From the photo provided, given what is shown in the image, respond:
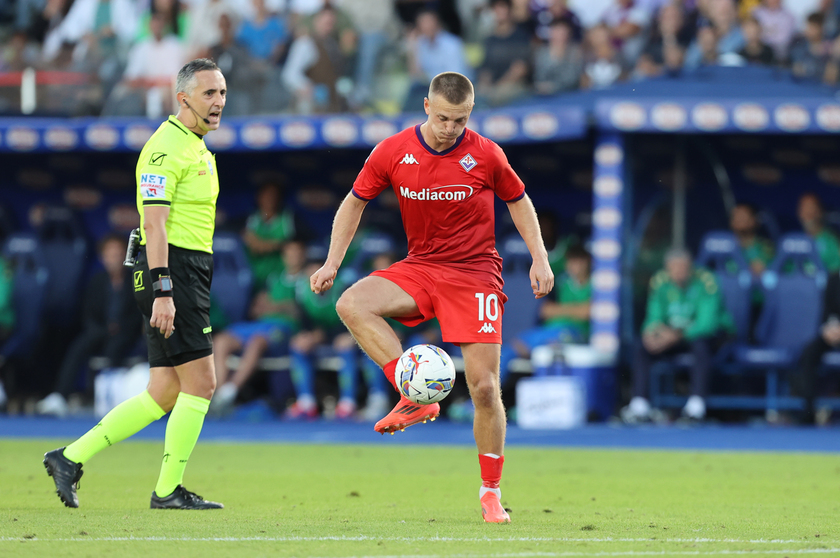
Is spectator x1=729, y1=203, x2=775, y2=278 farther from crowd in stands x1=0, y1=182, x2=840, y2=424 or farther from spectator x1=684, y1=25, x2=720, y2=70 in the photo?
spectator x1=684, y1=25, x2=720, y2=70

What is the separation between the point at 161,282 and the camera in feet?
22.0

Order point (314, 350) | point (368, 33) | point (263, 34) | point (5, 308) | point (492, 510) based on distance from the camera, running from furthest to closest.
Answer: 1. point (263, 34)
2. point (5, 308)
3. point (368, 33)
4. point (314, 350)
5. point (492, 510)

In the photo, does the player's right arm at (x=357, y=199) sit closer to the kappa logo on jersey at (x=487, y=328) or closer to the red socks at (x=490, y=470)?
the kappa logo on jersey at (x=487, y=328)

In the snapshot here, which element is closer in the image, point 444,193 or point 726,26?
point 444,193

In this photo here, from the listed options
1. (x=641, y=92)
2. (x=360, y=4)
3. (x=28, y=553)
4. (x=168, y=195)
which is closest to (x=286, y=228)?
(x=360, y=4)

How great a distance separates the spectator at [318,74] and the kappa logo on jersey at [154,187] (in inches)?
351

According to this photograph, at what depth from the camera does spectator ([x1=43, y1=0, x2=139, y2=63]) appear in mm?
17125

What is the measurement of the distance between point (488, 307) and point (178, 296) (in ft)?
5.27

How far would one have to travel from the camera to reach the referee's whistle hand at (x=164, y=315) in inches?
263

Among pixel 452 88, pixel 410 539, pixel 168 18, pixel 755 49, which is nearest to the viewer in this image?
pixel 410 539

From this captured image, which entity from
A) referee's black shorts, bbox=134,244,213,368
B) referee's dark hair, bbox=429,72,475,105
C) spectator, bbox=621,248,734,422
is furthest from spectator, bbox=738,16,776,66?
referee's black shorts, bbox=134,244,213,368

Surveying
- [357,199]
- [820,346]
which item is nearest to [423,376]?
[357,199]

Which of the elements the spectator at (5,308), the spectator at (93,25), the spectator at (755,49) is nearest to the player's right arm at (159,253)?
the spectator at (755,49)

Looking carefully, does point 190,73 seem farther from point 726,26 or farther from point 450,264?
point 726,26
